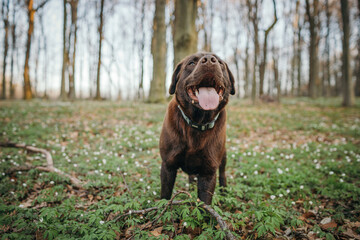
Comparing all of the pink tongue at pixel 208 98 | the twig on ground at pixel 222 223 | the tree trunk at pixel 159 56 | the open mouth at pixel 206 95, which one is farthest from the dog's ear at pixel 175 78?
the tree trunk at pixel 159 56

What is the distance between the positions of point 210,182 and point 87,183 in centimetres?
209

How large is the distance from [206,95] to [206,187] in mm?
1036

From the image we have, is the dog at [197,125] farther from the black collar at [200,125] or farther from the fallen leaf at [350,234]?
the fallen leaf at [350,234]

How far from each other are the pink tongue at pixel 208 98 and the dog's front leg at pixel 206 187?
0.82 meters

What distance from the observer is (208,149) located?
7.48 feet

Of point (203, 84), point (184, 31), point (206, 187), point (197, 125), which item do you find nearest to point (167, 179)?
point (206, 187)

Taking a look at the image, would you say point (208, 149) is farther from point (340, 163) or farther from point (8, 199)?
point (340, 163)

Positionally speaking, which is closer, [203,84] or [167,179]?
[203,84]

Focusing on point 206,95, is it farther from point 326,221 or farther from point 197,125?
point 326,221

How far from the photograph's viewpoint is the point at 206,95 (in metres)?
2.12

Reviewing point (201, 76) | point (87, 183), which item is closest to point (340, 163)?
point (201, 76)

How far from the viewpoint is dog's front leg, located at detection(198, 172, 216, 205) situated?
229cm

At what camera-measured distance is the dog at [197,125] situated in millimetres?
2113

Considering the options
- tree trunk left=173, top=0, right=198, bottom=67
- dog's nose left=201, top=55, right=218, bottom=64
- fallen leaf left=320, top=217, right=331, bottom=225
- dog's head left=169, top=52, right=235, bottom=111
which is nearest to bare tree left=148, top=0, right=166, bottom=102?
tree trunk left=173, top=0, right=198, bottom=67
